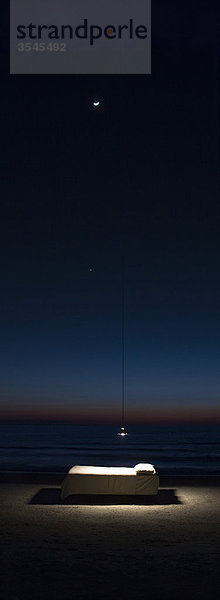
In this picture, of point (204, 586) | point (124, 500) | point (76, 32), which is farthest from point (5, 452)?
point (204, 586)

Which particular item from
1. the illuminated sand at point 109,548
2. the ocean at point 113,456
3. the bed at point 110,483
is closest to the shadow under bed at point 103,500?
the illuminated sand at point 109,548

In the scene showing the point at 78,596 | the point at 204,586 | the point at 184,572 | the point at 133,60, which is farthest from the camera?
the point at 133,60

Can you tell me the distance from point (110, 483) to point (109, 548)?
11.3ft

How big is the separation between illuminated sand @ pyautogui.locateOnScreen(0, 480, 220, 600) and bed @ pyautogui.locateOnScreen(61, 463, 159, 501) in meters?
0.27

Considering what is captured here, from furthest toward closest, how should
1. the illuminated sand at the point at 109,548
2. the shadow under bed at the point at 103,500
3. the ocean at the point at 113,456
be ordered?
the ocean at the point at 113,456, the shadow under bed at the point at 103,500, the illuminated sand at the point at 109,548

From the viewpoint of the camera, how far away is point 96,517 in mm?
9852

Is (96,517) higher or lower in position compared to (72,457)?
higher

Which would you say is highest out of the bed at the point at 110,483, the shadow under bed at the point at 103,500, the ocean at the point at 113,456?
the bed at the point at 110,483

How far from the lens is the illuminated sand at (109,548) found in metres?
6.08

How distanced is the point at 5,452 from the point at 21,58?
32.6m

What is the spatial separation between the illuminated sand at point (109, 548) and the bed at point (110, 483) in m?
0.27

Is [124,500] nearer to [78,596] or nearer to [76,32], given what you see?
[78,596]

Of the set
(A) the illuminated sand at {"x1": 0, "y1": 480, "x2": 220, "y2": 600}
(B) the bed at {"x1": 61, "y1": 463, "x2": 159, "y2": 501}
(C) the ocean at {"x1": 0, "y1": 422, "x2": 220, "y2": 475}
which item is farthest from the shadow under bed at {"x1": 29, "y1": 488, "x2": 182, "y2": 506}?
(C) the ocean at {"x1": 0, "y1": 422, "x2": 220, "y2": 475}

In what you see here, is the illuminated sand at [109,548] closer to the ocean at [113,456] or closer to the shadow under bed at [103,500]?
the shadow under bed at [103,500]
